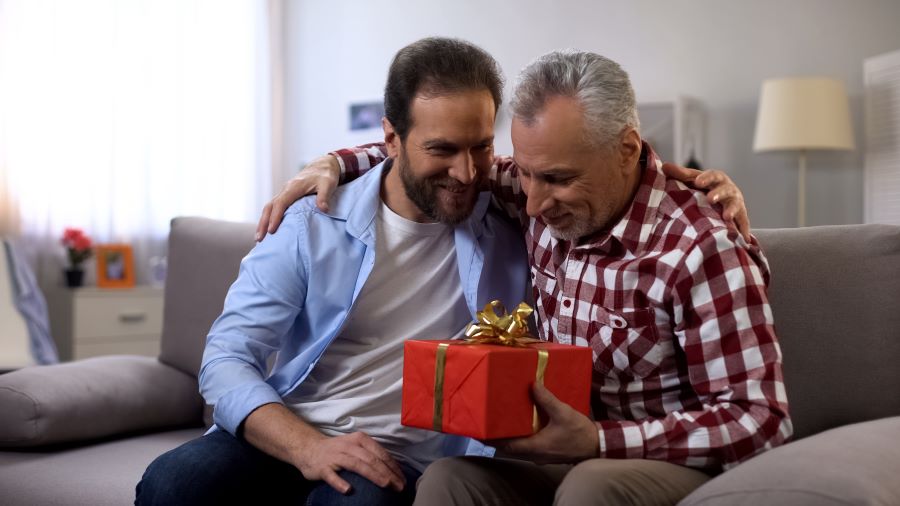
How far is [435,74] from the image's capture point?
1654 mm

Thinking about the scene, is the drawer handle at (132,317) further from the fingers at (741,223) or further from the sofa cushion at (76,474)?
the fingers at (741,223)

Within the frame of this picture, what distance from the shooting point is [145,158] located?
4711 mm

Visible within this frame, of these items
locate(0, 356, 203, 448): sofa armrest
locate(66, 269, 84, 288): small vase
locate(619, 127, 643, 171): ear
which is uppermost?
locate(619, 127, 643, 171): ear

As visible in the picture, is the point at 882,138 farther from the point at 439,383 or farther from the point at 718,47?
the point at 439,383

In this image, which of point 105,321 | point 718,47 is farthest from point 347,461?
point 718,47

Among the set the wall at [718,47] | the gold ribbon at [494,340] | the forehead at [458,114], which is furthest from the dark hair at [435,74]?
the wall at [718,47]

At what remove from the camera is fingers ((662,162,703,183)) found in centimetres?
152

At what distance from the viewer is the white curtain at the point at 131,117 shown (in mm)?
4301

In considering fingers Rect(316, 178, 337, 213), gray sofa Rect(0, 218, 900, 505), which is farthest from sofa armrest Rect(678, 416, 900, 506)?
fingers Rect(316, 178, 337, 213)

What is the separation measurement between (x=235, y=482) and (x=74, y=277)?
303 cm

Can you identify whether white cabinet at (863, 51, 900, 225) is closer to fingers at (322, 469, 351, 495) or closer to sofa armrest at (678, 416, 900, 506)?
sofa armrest at (678, 416, 900, 506)

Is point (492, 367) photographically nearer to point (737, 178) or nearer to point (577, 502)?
point (577, 502)

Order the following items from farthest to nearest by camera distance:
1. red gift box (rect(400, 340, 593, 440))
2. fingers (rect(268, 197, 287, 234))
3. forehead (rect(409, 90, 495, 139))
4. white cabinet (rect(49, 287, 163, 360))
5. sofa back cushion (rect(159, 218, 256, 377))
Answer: white cabinet (rect(49, 287, 163, 360))
sofa back cushion (rect(159, 218, 256, 377))
fingers (rect(268, 197, 287, 234))
forehead (rect(409, 90, 495, 139))
red gift box (rect(400, 340, 593, 440))

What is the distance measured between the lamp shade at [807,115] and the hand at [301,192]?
2.72 meters
